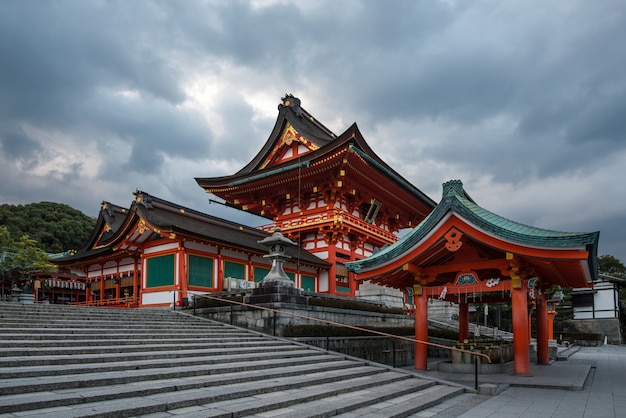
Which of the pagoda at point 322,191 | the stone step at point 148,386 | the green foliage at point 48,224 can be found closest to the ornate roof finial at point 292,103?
the pagoda at point 322,191

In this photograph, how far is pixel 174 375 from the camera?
8.49 m

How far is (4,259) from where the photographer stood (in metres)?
26.6

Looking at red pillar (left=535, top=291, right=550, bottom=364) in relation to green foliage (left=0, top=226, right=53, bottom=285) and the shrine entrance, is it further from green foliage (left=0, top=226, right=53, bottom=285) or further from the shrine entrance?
green foliage (left=0, top=226, right=53, bottom=285)

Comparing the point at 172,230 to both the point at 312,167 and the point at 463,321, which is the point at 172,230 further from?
the point at 463,321

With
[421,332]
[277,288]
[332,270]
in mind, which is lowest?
[421,332]

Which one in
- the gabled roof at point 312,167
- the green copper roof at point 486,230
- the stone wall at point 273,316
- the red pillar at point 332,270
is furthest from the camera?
the red pillar at point 332,270

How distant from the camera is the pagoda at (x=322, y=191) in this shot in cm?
2705

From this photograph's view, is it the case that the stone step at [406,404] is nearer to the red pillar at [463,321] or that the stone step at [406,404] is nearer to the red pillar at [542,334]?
the red pillar at [463,321]

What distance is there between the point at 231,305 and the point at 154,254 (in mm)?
7959

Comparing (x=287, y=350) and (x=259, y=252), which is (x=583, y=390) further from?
(x=259, y=252)

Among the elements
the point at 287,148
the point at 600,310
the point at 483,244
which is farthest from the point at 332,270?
the point at 600,310

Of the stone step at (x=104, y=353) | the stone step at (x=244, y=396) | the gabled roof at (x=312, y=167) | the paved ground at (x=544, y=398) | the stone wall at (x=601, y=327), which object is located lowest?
Answer: the stone wall at (x=601, y=327)

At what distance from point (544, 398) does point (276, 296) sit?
842 cm

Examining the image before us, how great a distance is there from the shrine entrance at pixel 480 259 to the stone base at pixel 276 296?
291cm
